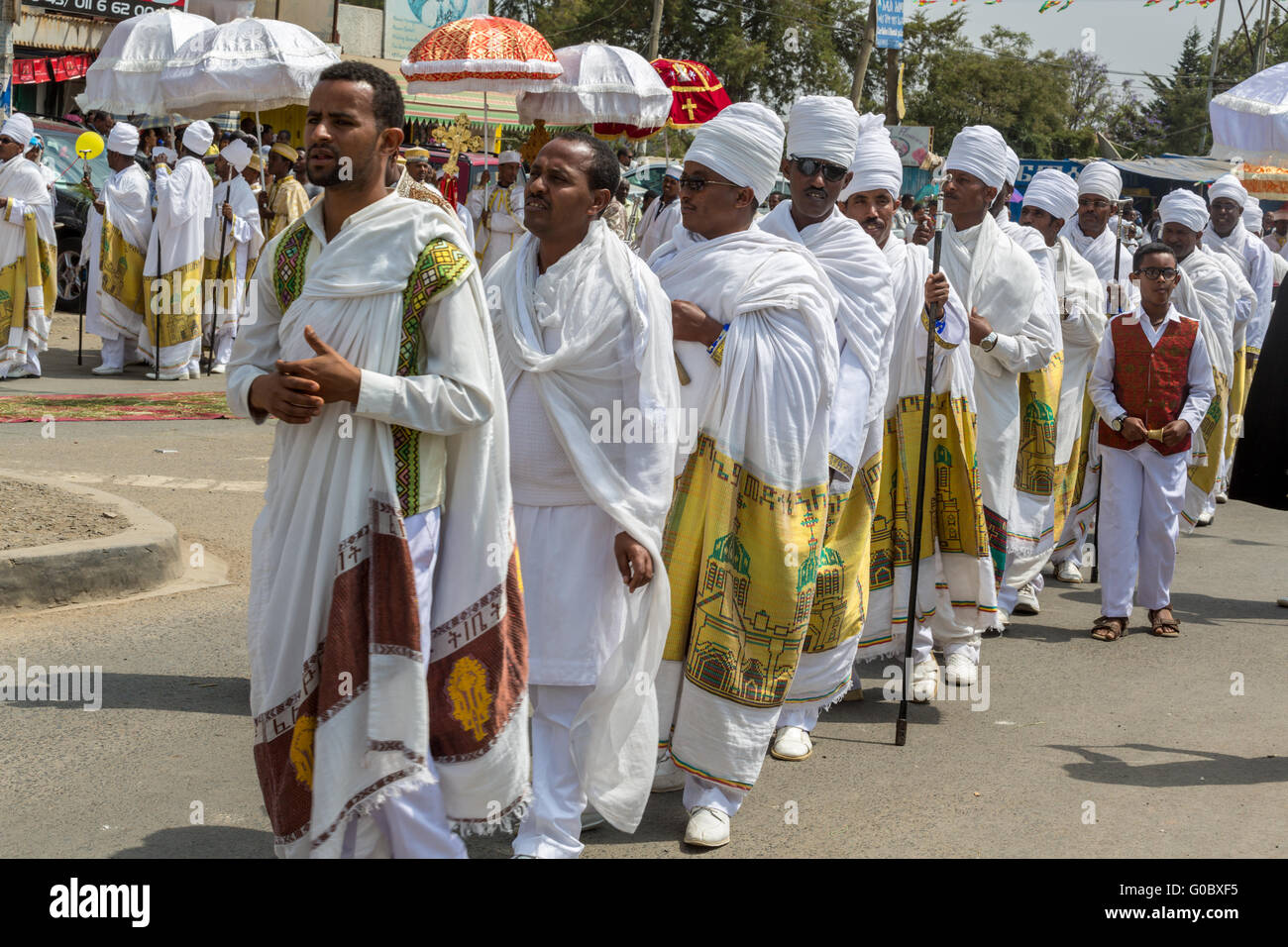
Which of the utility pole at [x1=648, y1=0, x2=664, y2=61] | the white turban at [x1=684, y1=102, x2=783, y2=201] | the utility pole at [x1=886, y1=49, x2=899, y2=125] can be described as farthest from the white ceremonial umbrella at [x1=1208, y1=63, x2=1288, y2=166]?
the utility pole at [x1=648, y1=0, x2=664, y2=61]

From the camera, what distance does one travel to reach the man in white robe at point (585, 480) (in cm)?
429

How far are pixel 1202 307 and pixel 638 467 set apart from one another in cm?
713

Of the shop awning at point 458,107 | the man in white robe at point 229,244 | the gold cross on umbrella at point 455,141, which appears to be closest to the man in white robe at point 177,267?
the man in white robe at point 229,244

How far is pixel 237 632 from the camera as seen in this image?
6.69 metres

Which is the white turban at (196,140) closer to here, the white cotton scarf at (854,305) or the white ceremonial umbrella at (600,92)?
the white ceremonial umbrella at (600,92)

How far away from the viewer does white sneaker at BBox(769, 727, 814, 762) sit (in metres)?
5.64

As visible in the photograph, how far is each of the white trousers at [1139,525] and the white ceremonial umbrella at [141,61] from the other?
9370 millimetres

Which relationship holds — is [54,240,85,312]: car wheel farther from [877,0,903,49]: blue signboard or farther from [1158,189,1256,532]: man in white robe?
[1158,189,1256,532]: man in white robe

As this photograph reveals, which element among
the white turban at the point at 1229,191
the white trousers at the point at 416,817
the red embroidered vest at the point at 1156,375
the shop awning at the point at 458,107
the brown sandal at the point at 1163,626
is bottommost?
the brown sandal at the point at 1163,626

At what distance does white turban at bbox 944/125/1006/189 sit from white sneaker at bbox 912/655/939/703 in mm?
2229

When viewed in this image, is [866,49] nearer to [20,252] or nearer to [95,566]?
[20,252]

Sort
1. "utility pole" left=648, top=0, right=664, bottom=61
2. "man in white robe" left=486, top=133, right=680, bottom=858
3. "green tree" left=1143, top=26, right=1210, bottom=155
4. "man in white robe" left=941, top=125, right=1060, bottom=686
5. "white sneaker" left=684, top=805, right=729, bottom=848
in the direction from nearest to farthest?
"man in white robe" left=486, top=133, right=680, bottom=858
"white sneaker" left=684, top=805, right=729, bottom=848
"man in white robe" left=941, top=125, right=1060, bottom=686
"utility pole" left=648, top=0, right=664, bottom=61
"green tree" left=1143, top=26, right=1210, bottom=155

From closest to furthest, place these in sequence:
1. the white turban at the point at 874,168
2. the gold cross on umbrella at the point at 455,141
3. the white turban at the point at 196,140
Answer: the white turban at the point at 874,168 → the gold cross on umbrella at the point at 455,141 → the white turban at the point at 196,140

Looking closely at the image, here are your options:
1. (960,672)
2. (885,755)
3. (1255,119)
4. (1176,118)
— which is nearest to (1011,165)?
(960,672)
